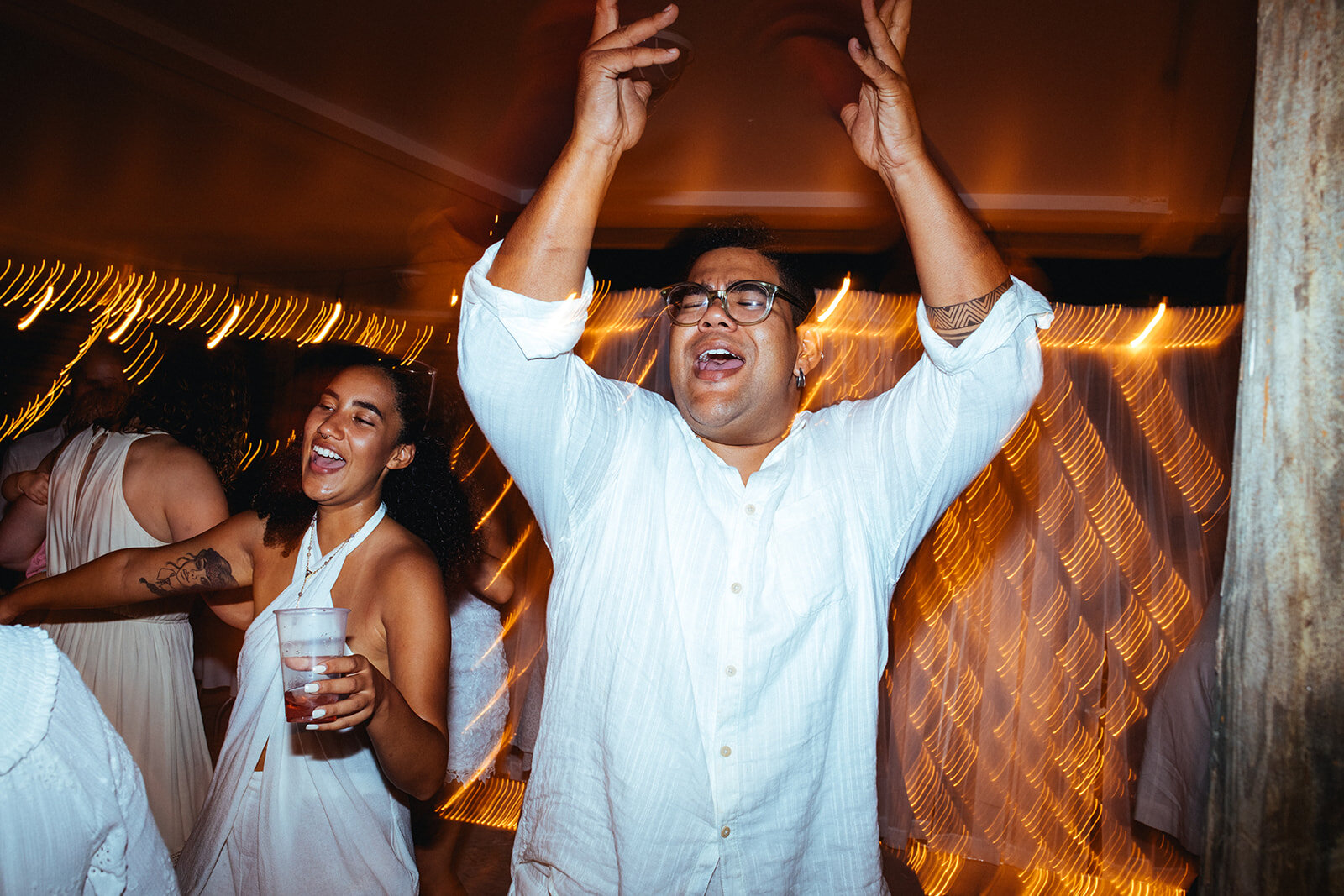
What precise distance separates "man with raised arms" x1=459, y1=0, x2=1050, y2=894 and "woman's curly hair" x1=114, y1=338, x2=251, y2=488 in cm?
197

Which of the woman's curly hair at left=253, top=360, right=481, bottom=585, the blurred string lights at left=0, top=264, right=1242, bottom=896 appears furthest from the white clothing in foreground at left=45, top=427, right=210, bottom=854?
the blurred string lights at left=0, top=264, right=1242, bottom=896

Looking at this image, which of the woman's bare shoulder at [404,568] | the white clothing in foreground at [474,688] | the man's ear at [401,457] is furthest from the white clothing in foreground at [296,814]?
the white clothing in foreground at [474,688]

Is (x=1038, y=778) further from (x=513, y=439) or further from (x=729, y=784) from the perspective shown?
(x=513, y=439)

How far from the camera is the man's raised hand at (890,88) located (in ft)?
4.20

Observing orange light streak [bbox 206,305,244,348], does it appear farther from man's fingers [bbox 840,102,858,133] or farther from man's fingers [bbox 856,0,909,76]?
man's fingers [bbox 856,0,909,76]

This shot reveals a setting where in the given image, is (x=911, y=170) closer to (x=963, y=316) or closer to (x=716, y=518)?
(x=963, y=316)

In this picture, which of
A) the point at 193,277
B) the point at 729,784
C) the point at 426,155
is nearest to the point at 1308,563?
the point at 729,784

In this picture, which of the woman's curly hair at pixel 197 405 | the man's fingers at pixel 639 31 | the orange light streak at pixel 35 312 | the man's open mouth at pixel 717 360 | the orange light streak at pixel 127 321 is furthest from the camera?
the orange light streak at pixel 127 321

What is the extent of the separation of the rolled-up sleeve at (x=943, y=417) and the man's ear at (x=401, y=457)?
1.27 metres

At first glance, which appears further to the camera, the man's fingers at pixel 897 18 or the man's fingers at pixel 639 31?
the man's fingers at pixel 897 18

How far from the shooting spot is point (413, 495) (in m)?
2.29

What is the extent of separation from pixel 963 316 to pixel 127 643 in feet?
9.24

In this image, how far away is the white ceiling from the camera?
342 cm

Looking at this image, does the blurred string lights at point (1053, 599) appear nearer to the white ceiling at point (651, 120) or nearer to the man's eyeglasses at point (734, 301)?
the white ceiling at point (651, 120)
